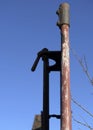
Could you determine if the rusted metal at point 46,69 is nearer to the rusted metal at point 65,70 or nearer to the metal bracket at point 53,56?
the metal bracket at point 53,56

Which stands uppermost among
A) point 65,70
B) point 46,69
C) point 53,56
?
point 53,56

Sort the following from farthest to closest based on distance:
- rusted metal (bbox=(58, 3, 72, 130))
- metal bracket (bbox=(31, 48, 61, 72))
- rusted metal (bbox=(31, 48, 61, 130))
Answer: metal bracket (bbox=(31, 48, 61, 72)), rusted metal (bbox=(31, 48, 61, 130)), rusted metal (bbox=(58, 3, 72, 130))

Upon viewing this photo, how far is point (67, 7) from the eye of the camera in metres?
4.93

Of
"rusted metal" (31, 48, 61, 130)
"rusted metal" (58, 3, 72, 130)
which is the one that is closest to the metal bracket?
A: "rusted metal" (31, 48, 61, 130)

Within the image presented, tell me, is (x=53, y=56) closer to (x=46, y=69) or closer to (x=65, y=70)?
(x=46, y=69)

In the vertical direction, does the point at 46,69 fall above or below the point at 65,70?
above

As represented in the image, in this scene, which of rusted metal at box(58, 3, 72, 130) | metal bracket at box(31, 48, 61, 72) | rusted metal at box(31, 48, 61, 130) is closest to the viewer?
rusted metal at box(58, 3, 72, 130)

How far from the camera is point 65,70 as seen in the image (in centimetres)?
452

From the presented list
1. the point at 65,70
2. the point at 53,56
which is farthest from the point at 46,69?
the point at 65,70

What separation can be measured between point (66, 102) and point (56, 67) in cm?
106

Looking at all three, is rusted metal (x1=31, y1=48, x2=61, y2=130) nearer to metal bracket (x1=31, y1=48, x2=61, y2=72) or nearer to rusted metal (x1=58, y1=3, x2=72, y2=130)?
metal bracket (x1=31, y1=48, x2=61, y2=72)

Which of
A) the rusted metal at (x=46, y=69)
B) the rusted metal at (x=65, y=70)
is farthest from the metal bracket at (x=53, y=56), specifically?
the rusted metal at (x=65, y=70)

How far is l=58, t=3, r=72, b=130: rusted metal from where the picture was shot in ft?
14.1

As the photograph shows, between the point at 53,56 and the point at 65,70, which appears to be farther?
the point at 53,56
